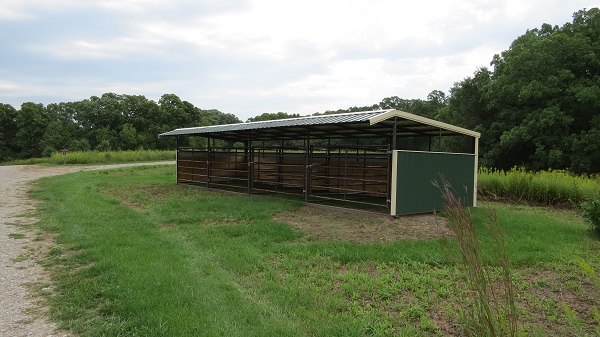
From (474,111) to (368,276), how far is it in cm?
2640

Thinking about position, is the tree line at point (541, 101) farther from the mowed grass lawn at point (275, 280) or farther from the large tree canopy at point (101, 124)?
the large tree canopy at point (101, 124)

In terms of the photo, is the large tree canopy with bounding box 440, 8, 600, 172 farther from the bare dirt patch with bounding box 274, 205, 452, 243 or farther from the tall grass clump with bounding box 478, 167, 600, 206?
the bare dirt patch with bounding box 274, 205, 452, 243

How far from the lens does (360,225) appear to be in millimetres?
8656

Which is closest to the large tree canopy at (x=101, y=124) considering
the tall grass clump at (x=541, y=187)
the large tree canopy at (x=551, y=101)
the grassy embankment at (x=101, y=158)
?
the grassy embankment at (x=101, y=158)

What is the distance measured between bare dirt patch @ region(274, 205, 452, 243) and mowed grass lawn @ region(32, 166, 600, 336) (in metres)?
0.49

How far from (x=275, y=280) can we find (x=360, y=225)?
160 inches

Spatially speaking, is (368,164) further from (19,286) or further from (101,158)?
(101,158)

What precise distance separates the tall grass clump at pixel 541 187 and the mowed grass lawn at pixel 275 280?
5.20 m

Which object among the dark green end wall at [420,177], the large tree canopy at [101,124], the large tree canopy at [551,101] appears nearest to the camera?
Result: the dark green end wall at [420,177]

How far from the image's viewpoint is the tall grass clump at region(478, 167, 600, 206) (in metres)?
13.4

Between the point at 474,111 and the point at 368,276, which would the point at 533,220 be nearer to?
the point at 368,276

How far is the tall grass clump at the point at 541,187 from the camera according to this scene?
13398mm

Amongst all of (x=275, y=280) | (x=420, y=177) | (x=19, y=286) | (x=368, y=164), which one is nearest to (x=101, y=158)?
(x=368, y=164)

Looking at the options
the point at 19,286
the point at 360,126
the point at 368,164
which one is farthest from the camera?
the point at 368,164
